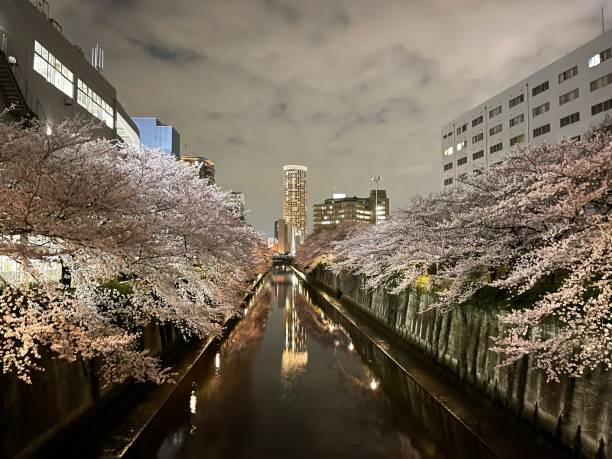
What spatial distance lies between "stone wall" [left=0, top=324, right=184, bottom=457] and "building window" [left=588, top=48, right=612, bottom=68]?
52698 mm

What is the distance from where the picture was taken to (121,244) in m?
9.15

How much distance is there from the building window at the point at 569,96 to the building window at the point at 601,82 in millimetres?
2087

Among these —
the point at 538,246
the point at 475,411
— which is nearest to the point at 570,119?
the point at 538,246

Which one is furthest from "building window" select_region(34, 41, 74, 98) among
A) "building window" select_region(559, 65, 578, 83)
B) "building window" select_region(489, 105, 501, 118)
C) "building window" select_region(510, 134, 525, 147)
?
"building window" select_region(489, 105, 501, 118)

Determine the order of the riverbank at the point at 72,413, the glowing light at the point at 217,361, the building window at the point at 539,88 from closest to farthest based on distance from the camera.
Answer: the riverbank at the point at 72,413, the glowing light at the point at 217,361, the building window at the point at 539,88

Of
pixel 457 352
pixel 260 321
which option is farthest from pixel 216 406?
pixel 260 321

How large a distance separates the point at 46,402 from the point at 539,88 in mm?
59782

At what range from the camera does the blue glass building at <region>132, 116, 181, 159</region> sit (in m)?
65.1

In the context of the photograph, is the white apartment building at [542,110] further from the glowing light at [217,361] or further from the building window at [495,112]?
the glowing light at [217,361]

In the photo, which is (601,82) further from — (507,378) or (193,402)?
(193,402)

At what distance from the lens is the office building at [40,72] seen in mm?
19875

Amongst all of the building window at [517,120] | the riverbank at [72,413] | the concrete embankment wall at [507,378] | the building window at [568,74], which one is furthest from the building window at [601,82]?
the riverbank at [72,413]

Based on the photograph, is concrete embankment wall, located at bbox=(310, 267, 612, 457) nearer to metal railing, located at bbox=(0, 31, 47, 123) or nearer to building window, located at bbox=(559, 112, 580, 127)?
metal railing, located at bbox=(0, 31, 47, 123)

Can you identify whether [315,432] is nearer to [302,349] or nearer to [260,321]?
[302,349]
